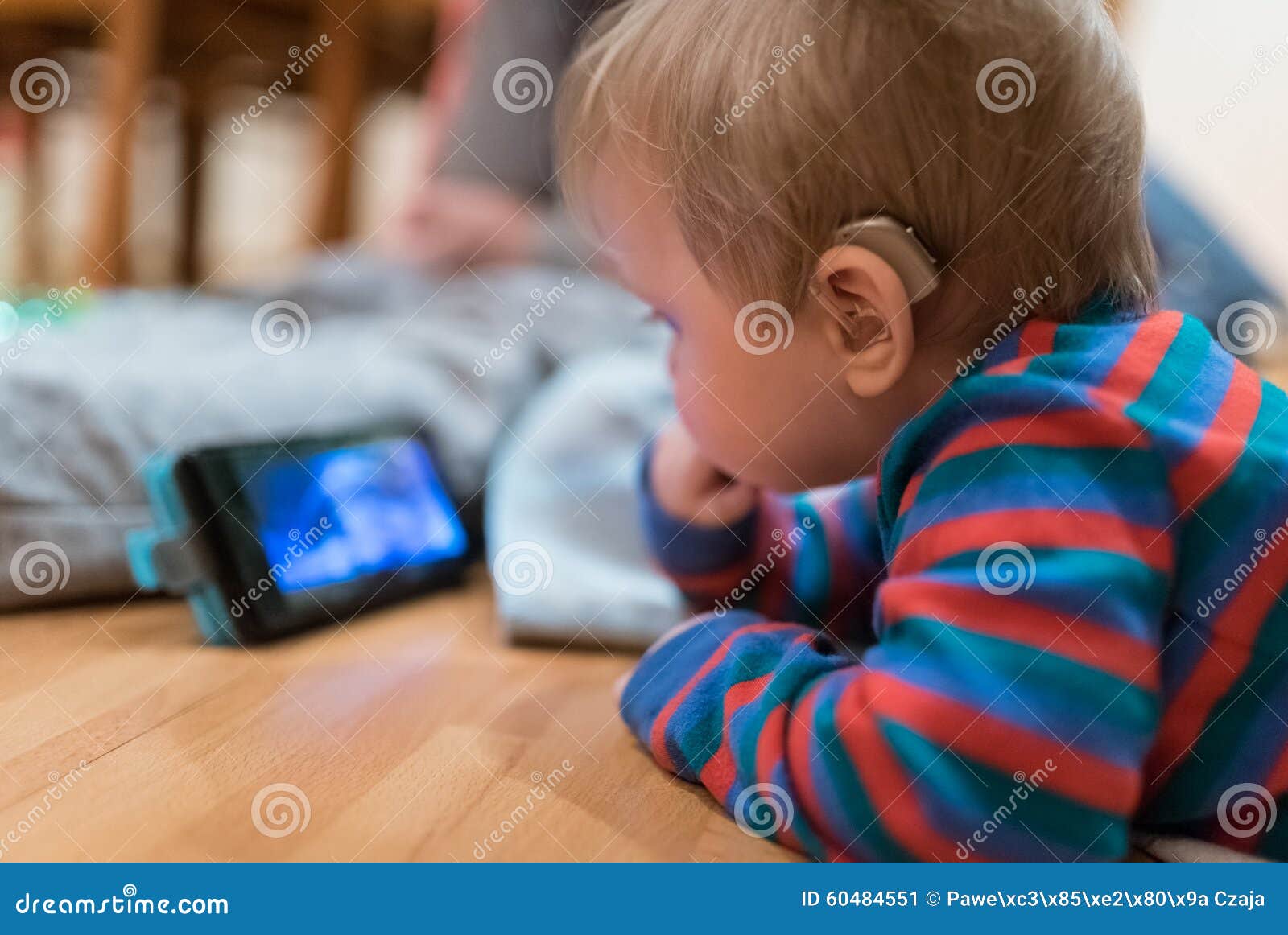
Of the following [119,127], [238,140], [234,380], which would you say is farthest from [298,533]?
[238,140]

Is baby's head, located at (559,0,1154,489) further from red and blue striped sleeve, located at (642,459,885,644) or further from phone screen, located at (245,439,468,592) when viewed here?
phone screen, located at (245,439,468,592)

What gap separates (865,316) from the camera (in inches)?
19.8

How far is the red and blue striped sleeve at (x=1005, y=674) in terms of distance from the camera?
41 centimetres

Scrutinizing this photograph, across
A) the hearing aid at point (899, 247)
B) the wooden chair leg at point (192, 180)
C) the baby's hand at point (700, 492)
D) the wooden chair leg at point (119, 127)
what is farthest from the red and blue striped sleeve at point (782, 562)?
the wooden chair leg at point (192, 180)

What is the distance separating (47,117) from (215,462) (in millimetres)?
2263

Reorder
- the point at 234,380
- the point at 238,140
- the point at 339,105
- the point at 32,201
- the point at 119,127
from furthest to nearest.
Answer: the point at 238,140 < the point at 32,201 < the point at 339,105 < the point at 119,127 < the point at 234,380

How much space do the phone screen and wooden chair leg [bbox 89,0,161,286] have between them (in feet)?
4.30

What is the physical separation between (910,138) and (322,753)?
0.40m

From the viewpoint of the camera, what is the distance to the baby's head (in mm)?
464

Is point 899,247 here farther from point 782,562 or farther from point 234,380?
point 234,380

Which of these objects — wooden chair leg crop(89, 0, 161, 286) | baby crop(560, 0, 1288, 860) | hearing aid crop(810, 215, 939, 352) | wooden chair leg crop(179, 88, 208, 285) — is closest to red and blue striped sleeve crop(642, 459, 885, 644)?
baby crop(560, 0, 1288, 860)

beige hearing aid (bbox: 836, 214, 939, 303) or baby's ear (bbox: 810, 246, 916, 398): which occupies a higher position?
beige hearing aid (bbox: 836, 214, 939, 303)
